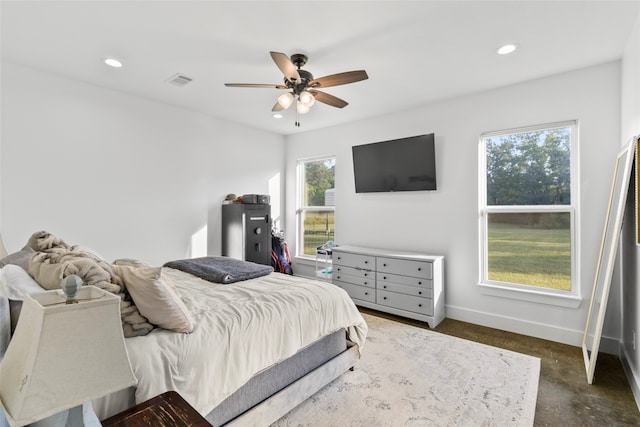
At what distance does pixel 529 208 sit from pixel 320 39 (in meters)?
2.75

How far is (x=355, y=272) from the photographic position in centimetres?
402

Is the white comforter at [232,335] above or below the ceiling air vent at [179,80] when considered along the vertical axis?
below

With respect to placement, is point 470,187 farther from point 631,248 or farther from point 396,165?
point 631,248

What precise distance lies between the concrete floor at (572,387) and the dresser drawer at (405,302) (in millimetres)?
404

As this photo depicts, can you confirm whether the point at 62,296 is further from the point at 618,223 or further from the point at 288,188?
the point at 288,188

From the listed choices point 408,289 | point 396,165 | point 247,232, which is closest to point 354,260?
point 408,289

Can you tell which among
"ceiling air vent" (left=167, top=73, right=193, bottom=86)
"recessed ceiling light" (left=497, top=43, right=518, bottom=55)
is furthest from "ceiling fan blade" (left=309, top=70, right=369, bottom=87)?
"ceiling air vent" (left=167, top=73, right=193, bottom=86)

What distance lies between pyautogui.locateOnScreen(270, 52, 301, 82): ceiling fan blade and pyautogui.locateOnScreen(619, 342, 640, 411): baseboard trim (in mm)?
3302

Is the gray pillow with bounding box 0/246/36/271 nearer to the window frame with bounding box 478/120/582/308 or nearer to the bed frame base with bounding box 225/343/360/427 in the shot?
the bed frame base with bounding box 225/343/360/427

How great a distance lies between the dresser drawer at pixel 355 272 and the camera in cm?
386

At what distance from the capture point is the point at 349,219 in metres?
4.69

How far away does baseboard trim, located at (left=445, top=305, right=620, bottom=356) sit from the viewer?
9.15 feet

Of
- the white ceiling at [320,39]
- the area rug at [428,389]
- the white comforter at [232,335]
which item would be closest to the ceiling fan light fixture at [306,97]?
the white ceiling at [320,39]

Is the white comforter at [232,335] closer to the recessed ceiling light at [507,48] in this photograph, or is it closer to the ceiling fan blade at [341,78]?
the ceiling fan blade at [341,78]
